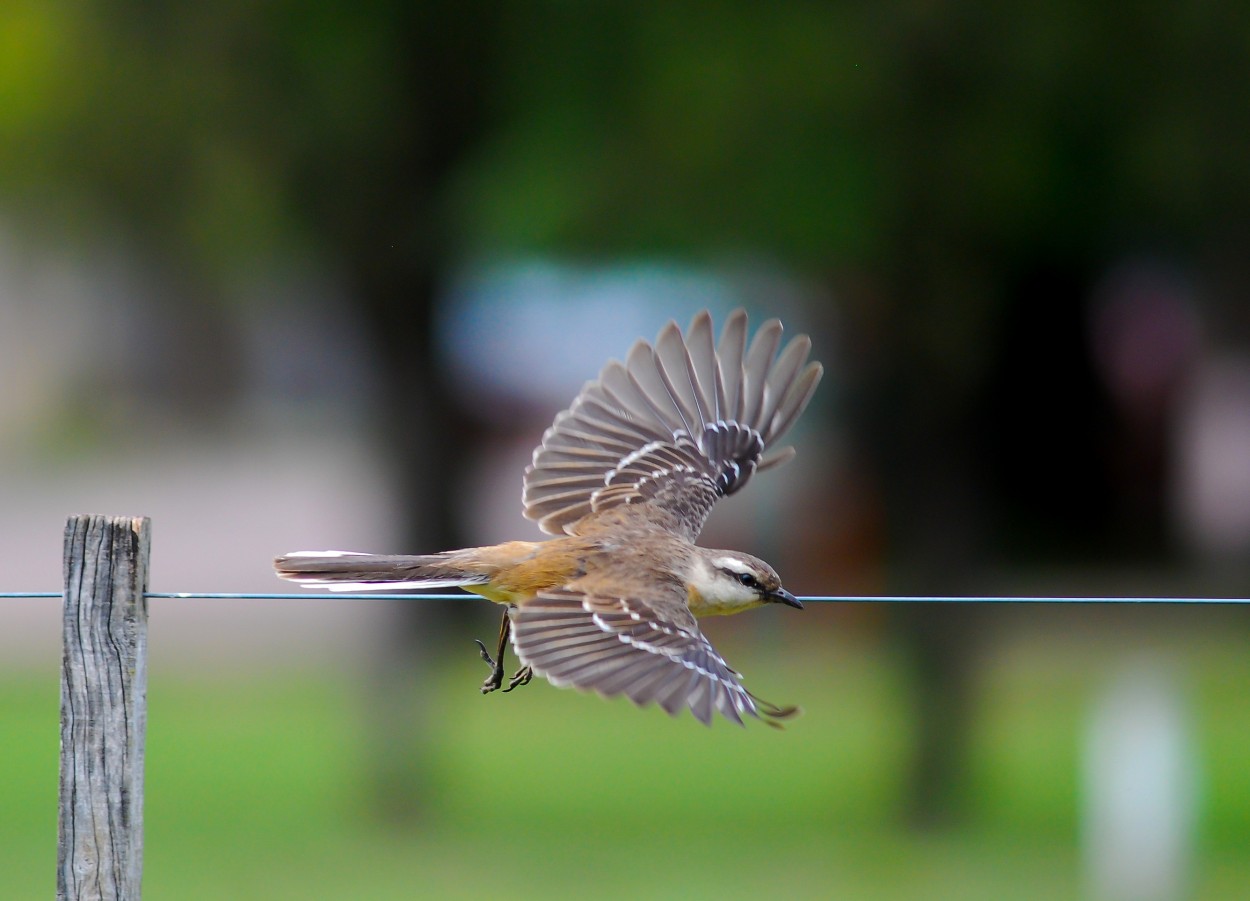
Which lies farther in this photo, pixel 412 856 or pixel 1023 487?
pixel 1023 487

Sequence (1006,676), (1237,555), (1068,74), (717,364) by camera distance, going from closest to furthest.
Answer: (717,364)
(1068,74)
(1006,676)
(1237,555)

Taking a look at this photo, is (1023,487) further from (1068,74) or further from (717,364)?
(717,364)

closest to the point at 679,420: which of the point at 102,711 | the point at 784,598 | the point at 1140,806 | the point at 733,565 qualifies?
the point at 733,565

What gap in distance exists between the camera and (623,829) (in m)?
12.1

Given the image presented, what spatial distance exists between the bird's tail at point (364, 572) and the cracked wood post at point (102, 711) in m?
1.11

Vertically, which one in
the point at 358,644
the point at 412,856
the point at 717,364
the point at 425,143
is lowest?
A: the point at 412,856

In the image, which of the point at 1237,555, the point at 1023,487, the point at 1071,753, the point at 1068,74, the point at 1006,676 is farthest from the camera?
the point at 1023,487

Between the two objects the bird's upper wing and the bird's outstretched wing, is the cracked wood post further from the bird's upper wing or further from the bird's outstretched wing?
the bird's upper wing

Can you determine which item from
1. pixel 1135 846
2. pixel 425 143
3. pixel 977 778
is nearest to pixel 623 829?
pixel 977 778

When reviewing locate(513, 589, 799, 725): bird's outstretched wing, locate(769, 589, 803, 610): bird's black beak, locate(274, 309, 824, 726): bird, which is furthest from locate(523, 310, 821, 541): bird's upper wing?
locate(513, 589, 799, 725): bird's outstretched wing

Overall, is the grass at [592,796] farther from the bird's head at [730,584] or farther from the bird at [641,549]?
the bird's head at [730,584]

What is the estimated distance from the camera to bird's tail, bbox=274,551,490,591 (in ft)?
16.6

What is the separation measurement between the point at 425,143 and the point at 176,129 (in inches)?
67.1

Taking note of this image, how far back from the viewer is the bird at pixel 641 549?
182 inches
